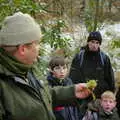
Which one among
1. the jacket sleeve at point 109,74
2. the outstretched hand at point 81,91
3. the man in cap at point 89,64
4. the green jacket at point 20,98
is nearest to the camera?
the green jacket at point 20,98

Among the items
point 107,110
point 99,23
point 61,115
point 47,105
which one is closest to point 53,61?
point 61,115

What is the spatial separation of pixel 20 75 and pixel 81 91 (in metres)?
0.68

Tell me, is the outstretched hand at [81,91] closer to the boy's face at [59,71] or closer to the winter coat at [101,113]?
the boy's face at [59,71]

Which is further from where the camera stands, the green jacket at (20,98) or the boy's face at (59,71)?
the boy's face at (59,71)

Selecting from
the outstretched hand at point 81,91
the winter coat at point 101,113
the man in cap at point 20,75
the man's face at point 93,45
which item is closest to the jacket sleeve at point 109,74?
the man's face at point 93,45

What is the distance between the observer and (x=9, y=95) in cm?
216

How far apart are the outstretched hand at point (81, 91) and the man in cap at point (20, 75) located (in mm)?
422

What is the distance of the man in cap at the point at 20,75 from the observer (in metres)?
2.16

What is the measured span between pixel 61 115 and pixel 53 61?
0.59m

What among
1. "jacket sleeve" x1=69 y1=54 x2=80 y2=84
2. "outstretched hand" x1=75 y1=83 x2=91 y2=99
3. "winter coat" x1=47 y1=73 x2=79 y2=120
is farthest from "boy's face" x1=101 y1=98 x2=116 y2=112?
"outstretched hand" x1=75 y1=83 x2=91 y2=99

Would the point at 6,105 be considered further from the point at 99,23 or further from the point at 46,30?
the point at 99,23

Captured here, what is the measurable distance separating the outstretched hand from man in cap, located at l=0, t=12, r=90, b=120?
422 millimetres

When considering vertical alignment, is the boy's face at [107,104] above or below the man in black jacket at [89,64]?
below

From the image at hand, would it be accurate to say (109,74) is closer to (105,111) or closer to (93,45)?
(93,45)
